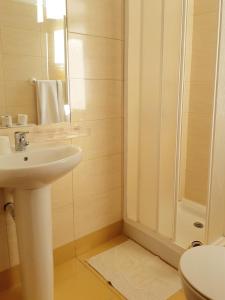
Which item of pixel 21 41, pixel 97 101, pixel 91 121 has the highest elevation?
pixel 21 41

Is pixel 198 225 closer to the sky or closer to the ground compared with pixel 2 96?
closer to the ground

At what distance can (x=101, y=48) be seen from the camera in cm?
190

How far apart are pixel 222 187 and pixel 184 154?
32.1 inches

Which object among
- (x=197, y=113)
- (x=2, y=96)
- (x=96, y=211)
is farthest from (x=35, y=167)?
(x=197, y=113)

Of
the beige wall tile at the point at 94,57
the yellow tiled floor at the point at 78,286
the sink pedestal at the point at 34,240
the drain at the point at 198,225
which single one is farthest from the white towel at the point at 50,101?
the drain at the point at 198,225

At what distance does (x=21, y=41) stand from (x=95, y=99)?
1.99ft

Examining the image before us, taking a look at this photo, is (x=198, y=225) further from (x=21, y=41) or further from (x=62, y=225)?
(x=21, y=41)

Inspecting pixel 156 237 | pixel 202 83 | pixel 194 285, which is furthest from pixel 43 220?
pixel 202 83

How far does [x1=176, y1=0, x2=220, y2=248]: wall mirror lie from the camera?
88.9 inches

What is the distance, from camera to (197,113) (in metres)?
2.46

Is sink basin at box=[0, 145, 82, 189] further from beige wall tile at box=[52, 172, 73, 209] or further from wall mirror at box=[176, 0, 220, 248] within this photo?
wall mirror at box=[176, 0, 220, 248]

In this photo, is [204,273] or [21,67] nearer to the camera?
[204,273]

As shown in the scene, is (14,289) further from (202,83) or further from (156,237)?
(202,83)

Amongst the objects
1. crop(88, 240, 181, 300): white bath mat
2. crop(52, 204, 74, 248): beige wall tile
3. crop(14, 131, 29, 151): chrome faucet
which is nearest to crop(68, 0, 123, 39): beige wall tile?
crop(14, 131, 29, 151): chrome faucet
